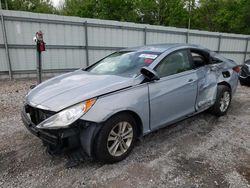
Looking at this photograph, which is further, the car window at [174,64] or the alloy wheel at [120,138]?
the car window at [174,64]

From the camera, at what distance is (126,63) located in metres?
3.11

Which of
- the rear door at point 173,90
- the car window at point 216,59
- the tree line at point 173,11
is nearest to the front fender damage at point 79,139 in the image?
the rear door at point 173,90

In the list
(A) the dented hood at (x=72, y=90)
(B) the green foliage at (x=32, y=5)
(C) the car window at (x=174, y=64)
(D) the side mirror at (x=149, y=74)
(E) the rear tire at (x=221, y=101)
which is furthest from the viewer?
(B) the green foliage at (x=32, y=5)

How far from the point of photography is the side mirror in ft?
8.33

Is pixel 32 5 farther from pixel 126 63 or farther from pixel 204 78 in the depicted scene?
pixel 204 78

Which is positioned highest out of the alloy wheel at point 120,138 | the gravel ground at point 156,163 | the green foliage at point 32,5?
the green foliage at point 32,5

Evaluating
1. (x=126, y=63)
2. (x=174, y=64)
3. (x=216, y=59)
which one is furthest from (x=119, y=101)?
(x=216, y=59)

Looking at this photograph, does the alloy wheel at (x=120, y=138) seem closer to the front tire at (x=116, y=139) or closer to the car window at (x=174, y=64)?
the front tire at (x=116, y=139)

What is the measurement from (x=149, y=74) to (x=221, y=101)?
214 cm

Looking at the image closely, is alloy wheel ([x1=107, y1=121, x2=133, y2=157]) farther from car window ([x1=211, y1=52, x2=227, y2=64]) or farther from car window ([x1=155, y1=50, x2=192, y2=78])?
car window ([x1=211, y1=52, x2=227, y2=64])

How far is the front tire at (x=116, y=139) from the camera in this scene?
87.6 inches

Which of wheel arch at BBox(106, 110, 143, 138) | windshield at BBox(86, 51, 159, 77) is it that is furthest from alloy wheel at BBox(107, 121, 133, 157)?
windshield at BBox(86, 51, 159, 77)

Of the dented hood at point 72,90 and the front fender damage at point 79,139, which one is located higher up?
the dented hood at point 72,90

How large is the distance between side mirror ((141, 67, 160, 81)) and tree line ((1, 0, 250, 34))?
20.0 meters
